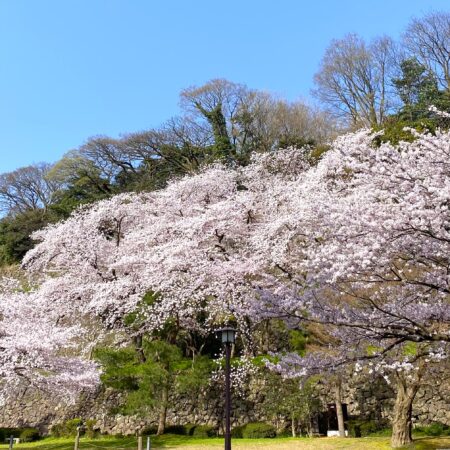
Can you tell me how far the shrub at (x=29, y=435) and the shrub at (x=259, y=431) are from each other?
9139mm

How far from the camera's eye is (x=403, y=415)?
10.7 meters

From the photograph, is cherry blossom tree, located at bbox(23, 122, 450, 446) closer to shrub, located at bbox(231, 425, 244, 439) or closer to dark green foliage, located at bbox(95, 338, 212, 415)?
dark green foliage, located at bbox(95, 338, 212, 415)

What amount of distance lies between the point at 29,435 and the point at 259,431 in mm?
9772

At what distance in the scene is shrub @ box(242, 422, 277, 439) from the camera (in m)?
14.6

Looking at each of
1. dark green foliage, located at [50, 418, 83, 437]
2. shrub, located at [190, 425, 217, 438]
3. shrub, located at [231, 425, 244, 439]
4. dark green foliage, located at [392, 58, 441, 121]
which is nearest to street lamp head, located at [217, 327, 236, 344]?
shrub, located at [231, 425, 244, 439]

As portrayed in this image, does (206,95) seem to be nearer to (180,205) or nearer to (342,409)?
(180,205)

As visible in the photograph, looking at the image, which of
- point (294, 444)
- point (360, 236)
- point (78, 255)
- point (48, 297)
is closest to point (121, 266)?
point (78, 255)

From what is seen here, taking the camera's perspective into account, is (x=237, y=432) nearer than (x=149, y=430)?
Yes

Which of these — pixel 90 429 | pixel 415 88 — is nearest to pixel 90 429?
pixel 90 429

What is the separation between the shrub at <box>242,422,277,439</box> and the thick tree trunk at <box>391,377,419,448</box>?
192 inches

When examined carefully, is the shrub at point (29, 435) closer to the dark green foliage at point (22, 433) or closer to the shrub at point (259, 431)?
the dark green foliage at point (22, 433)

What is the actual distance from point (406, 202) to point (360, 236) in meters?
0.97

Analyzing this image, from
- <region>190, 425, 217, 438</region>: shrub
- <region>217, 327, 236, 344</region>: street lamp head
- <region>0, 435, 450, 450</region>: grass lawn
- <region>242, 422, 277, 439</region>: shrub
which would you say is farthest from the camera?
<region>190, 425, 217, 438</region>: shrub

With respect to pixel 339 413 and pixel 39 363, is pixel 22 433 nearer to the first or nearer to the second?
pixel 39 363
